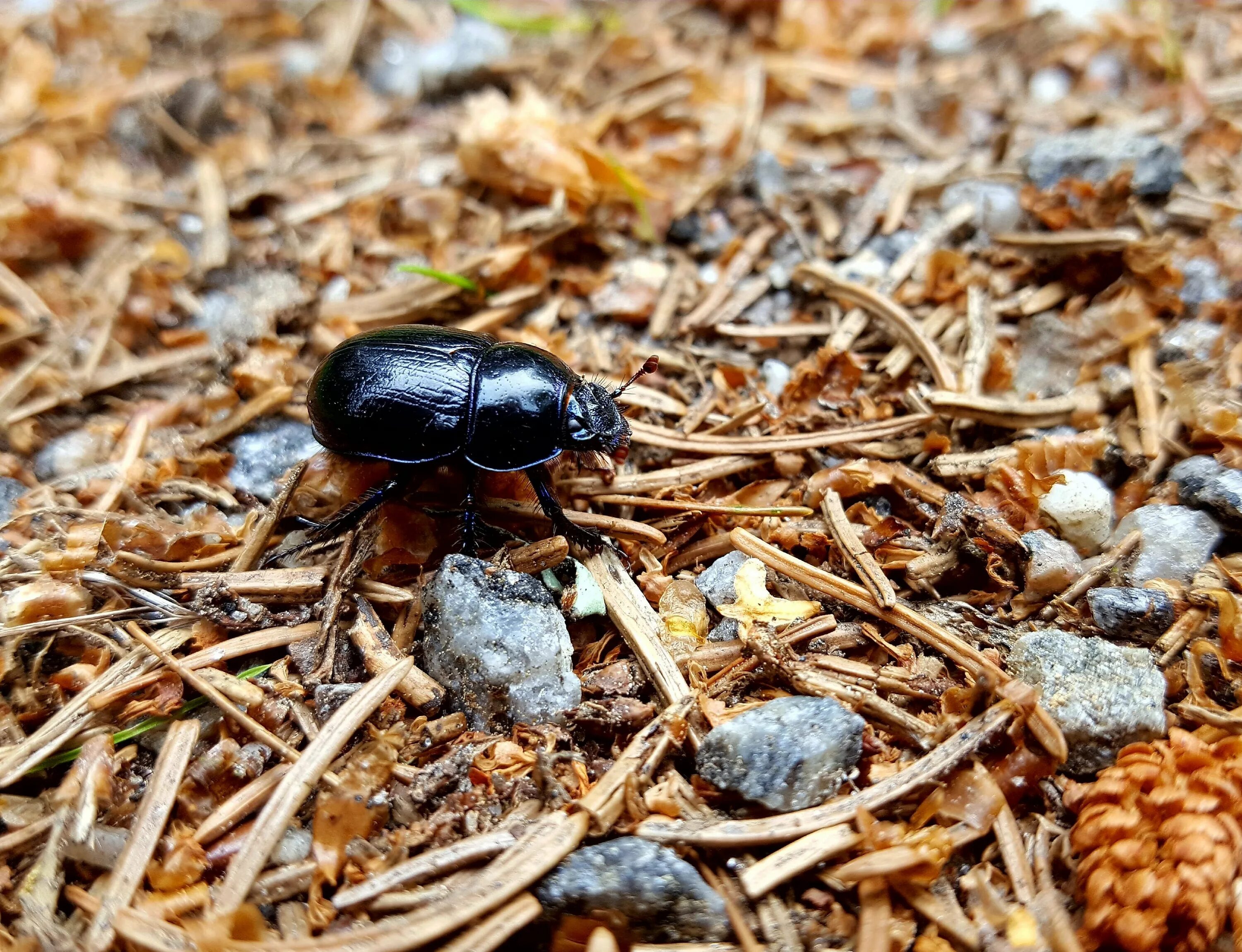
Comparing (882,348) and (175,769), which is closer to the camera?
(175,769)

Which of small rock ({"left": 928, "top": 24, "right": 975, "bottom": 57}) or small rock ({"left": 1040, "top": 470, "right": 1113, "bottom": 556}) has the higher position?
small rock ({"left": 928, "top": 24, "right": 975, "bottom": 57})

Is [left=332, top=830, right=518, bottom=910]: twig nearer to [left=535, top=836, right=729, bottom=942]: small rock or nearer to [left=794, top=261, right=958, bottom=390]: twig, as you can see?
[left=535, top=836, right=729, bottom=942]: small rock

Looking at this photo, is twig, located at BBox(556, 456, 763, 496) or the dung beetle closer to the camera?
the dung beetle

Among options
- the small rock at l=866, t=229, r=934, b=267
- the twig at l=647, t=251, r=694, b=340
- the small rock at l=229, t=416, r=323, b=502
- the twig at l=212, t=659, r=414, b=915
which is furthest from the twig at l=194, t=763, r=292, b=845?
the small rock at l=866, t=229, r=934, b=267

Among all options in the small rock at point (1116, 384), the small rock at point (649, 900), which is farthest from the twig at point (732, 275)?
the small rock at point (649, 900)

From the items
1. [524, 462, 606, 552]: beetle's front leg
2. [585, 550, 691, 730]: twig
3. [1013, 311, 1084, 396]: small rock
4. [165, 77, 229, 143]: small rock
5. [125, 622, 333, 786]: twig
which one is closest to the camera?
[125, 622, 333, 786]: twig

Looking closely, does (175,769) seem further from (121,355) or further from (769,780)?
(121,355)

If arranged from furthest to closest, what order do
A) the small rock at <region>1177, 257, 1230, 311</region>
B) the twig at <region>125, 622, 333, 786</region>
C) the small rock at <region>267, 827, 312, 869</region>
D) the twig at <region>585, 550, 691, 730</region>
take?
the small rock at <region>1177, 257, 1230, 311</region>, the twig at <region>585, 550, 691, 730</region>, the twig at <region>125, 622, 333, 786</region>, the small rock at <region>267, 827, 312, 869</region>

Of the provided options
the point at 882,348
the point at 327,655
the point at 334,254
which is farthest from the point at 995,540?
the point at 334,254
